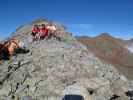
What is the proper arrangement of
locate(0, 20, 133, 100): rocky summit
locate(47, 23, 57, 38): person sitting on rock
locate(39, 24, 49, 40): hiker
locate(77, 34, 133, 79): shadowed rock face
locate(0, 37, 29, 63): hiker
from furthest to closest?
locate(77, 34, 133, 79): shadowed rock face
locate(47, 23, 57, 38): person sitting on rock
locate(39, 24, 49, 40): hiker
locate(0, 37, 29, 63): hiker
locate(0, 20, 133, 100): rocky summit

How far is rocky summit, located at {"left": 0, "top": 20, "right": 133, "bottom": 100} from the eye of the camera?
12.7 meters

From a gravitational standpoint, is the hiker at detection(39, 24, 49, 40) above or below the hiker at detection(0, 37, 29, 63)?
above

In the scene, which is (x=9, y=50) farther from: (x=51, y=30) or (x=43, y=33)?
(x=51, y=30)

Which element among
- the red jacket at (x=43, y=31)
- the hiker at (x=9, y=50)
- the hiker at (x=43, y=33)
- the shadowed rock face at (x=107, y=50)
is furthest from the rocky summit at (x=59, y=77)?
the shadowed rock face at (x=107, y=50)

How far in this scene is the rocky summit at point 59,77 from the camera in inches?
499

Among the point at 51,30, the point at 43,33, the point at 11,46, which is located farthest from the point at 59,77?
the point at 51,30

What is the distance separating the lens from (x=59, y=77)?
13.3 m

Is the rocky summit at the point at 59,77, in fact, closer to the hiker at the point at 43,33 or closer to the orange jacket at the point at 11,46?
the orange jacket at the point at 11,46

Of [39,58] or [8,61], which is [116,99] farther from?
[8,61]

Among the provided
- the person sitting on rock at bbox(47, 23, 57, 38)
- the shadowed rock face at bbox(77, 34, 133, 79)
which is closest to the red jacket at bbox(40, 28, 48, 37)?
the person sitting on rock at bbox(47, 23, 57, 38)

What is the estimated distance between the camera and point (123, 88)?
14.0 meters

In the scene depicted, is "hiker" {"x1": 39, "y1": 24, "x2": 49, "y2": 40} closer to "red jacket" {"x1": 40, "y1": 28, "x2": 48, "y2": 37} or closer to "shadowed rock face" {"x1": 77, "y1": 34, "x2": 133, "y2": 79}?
"red jacket" {"x1": 40, "y1": 28, "x2": 48, "y2": 37}

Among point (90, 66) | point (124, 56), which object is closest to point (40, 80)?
point (90, 66)

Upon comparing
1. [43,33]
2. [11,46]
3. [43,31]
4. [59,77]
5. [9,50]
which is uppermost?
[43,31]
